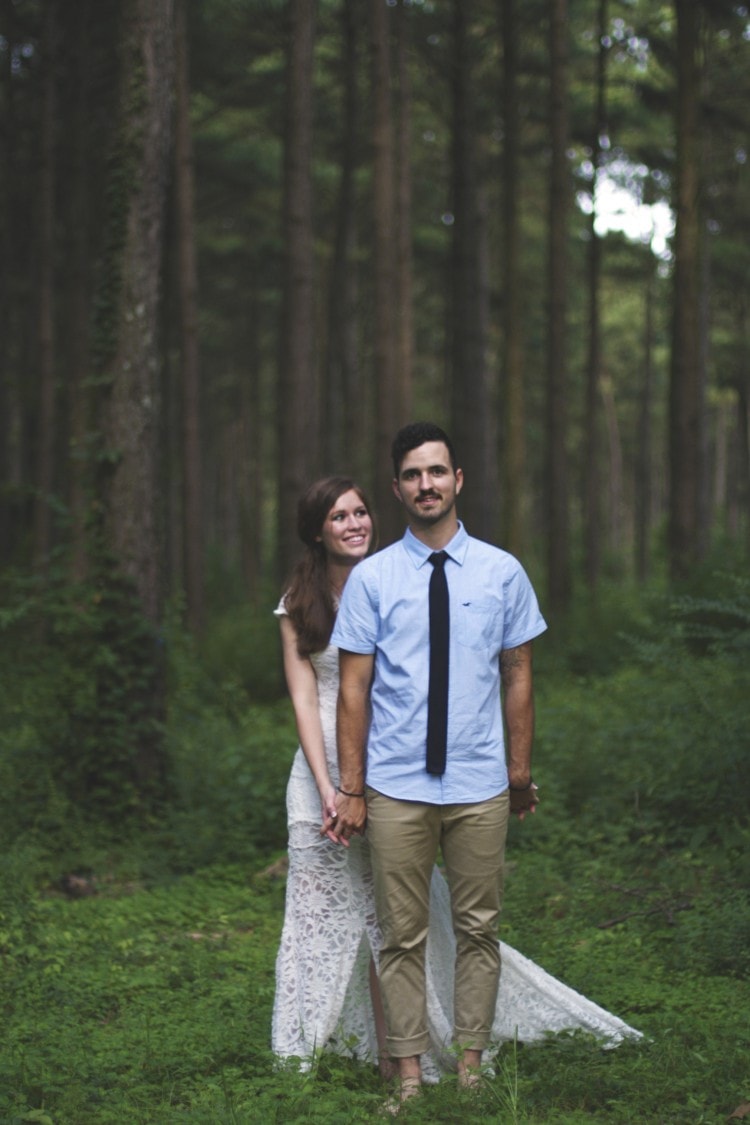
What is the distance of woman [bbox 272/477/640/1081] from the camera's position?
189 inches

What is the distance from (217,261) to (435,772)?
1095 inches

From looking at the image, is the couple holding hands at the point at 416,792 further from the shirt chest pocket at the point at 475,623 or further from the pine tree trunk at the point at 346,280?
the pine tree trunk at the point at 346,280

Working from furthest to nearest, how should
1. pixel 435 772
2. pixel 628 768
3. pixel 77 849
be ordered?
pixel 628 768 < pixel 77 849 < pixel 435 772

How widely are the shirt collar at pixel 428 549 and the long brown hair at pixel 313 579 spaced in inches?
21.8

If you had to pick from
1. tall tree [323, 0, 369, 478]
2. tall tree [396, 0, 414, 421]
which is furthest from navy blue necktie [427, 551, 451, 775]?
tall tree [323, 0, 369, 478]

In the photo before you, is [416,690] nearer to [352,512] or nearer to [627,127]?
[352,512]

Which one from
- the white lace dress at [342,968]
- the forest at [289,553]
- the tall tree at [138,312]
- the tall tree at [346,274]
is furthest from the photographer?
the tall tree at [346,274]

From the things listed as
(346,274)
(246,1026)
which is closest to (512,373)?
(346,274)

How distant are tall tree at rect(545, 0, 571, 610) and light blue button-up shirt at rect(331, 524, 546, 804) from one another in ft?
47.2

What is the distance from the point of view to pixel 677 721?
30.2 feet

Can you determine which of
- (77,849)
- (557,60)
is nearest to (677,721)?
(77,849)

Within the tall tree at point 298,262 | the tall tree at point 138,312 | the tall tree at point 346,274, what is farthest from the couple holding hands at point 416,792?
the tall tree at point 346,274

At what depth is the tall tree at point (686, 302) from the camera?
1627 cm

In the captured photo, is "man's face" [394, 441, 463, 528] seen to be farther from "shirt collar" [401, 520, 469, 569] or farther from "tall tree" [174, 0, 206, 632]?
"tall tree" [174, 0, 206, 632]
